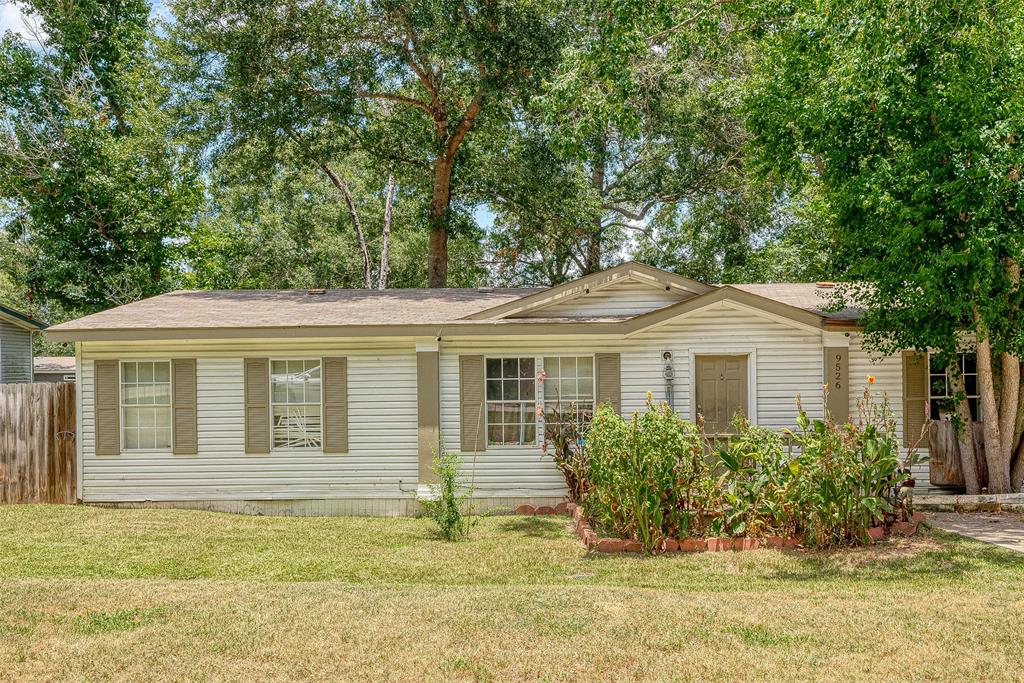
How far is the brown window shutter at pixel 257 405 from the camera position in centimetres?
1140

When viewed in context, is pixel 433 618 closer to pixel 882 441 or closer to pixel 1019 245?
pixel 882 441

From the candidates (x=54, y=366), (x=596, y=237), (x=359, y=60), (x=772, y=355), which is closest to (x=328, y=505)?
(x=772, y=355)

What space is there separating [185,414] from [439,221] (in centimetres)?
1000

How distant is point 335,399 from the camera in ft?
37.4

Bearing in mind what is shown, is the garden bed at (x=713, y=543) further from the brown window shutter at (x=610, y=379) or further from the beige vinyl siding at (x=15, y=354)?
the beige vinyl siding at (x=15, y=354)

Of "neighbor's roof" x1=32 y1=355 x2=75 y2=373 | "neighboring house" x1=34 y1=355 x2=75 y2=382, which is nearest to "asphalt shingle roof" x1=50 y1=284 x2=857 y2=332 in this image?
"neighboring house" x1=34 y1=355 x2=75 y2=382

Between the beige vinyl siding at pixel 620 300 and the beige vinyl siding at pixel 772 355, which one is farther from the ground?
the beige vinyl siding at pixel 620 300

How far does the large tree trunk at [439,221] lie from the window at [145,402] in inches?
355

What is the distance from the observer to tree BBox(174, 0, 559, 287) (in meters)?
16.1

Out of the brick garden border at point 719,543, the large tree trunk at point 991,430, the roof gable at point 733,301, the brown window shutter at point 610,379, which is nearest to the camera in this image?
the brick garden border at point 719,543

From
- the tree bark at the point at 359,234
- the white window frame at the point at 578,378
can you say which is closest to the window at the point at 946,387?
the white window frame at the point at 578,378

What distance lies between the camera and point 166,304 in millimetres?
13031

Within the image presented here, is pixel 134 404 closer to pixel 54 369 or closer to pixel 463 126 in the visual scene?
pixel 463 126

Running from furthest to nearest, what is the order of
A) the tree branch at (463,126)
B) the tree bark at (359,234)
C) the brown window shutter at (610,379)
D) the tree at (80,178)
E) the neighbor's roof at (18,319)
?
the tree bark at (359,234)
the tree at (80,178)
the neighbor's roof at (18,319)
the tree branch at (463,126)
the brown window shutter at (610,379)
